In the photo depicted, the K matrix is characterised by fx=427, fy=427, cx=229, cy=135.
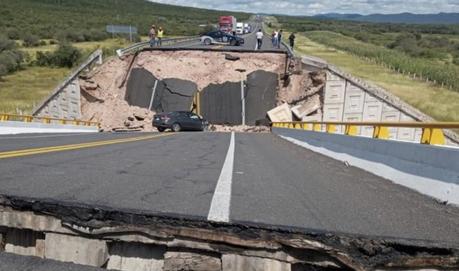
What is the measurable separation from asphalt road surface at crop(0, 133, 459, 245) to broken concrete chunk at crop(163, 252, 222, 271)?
1.88ft

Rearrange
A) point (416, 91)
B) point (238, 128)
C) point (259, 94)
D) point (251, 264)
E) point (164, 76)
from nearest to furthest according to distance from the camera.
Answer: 1. point (251, 264)
2. point (416, 91)
3. point (238, 128)
4. point (259, 94)
5. point (164, 76)

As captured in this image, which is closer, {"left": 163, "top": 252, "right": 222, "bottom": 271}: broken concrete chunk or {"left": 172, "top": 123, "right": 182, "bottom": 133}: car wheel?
{"left": 163, "top": 252, "right": 222, "bottom": 271}: broken concrete chunk

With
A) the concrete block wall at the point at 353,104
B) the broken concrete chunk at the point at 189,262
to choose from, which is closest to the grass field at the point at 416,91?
the concrete block wall at the point at 353,104

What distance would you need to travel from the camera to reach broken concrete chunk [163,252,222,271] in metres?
3.57

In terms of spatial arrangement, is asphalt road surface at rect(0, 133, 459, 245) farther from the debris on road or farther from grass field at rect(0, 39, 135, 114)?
grass field at rect(0, 39, 135, 114)

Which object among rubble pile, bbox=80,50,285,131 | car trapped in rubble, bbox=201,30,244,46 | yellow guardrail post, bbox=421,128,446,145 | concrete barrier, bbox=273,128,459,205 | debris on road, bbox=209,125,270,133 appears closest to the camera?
concrete barrier, bbox=273,128,459,205

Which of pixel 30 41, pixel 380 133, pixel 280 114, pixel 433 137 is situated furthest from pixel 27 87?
pixel 433 137

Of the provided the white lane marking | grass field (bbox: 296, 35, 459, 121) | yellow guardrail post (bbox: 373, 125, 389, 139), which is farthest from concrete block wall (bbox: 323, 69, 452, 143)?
the white lane marking

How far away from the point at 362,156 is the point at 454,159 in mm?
3733

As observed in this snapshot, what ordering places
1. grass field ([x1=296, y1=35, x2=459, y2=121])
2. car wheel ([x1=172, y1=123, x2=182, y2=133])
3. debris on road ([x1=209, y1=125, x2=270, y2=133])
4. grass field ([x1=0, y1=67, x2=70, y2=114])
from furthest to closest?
1. grass field ([x1=0, y1=67, x2=70, y2=114])
2. debris on road ([x1=209, y1=125, x2=270, y2=133])
3. grass field ([x1=296, y1=35, x2=459, y2=121])
4. car wheel ([x1=172, y1=123, x2=182, y2=133])

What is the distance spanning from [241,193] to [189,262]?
2275mm

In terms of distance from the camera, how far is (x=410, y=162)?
6.91 metres

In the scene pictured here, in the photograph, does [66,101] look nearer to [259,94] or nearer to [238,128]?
[238,128]

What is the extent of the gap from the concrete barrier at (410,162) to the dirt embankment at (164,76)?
28.9 meters
